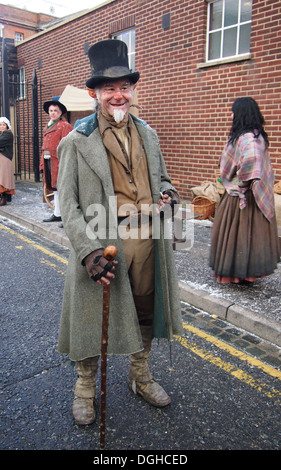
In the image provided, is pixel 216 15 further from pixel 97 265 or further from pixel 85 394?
pixel 85 394

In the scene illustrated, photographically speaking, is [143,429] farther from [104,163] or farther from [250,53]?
[250,53]

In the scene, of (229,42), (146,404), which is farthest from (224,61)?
(146,404)

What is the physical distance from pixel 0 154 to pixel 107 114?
7.38 m

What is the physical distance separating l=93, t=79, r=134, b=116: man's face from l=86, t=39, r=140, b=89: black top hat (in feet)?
0.15

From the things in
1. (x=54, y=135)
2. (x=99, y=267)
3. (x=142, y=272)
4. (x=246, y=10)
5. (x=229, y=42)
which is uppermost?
(x=246, y=10)

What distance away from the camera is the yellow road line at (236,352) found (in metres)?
2.93

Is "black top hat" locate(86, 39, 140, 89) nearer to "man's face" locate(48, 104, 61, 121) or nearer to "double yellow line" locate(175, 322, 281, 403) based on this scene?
"double yellow line" locate(175, 322, 281, 403)

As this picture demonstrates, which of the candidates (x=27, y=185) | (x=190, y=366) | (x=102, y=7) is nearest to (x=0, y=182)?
(x=27, y=185)

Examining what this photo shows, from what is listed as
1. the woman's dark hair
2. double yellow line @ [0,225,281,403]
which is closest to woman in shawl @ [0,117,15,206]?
the woman's dark hair

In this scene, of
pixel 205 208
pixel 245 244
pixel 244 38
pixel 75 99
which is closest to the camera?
pixel 245 244

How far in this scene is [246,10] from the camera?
7133 millimetres

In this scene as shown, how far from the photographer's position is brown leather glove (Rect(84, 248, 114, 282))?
202 centimetres

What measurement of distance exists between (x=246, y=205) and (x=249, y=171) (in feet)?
1.26

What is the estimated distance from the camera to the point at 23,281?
4.69m
